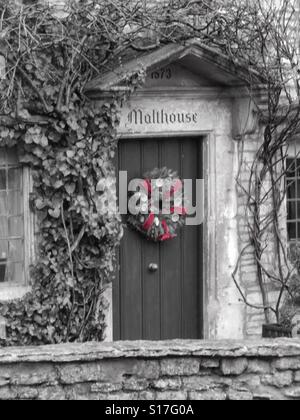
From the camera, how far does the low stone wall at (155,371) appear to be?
8.96m

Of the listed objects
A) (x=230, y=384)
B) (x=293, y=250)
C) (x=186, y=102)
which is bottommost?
(x=230, y=384)

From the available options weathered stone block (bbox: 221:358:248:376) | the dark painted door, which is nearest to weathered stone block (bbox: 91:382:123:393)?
weathered stone block (bbox: 221:358:248:376)

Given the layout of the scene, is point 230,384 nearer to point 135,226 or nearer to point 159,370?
point 159,370

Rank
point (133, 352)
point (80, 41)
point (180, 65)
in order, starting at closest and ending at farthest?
point (133, 352), point (80, 41), point (180, 65)

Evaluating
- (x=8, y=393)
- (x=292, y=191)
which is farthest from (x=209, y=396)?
(x=292, y=191)

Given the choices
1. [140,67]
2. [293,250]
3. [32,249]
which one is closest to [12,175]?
[32,249]

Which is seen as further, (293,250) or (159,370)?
(293,250)

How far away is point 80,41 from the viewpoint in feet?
37.0

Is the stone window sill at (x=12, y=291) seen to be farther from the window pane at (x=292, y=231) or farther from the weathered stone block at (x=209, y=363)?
the window pane at (x=292, y=231)

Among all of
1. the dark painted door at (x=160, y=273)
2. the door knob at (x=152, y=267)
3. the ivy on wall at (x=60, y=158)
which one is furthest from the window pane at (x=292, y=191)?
the ivy on wall at (x=60, y=158)

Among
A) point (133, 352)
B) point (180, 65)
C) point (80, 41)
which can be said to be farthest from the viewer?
point (180, 65)

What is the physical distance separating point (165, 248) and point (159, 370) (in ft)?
11.2

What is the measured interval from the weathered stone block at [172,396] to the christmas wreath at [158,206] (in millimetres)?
3226

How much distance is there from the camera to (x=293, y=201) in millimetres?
13055
